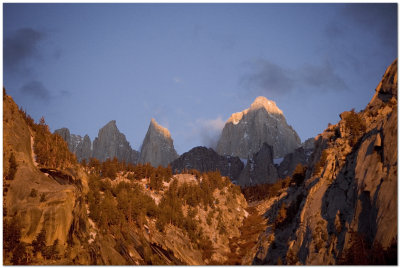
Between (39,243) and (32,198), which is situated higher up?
(32,198)

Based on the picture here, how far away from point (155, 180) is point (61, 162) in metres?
32.9

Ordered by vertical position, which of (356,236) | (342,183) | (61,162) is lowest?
(356,236)

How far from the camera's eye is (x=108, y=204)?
58250mm

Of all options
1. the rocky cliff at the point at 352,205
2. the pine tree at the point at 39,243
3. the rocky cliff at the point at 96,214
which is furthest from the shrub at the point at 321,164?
the pine tree at the point at 39,243

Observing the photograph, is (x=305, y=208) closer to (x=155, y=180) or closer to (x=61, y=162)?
(x=61, y=162)

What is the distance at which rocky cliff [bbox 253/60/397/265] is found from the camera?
101ft

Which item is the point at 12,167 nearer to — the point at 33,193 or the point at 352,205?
the point at 33,193

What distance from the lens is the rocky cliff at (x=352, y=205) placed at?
101 feet

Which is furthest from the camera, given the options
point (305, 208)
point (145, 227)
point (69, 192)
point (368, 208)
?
point (145, 227)

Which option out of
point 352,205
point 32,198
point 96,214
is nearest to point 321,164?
point 352,205

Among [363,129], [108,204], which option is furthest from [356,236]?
[108,204]

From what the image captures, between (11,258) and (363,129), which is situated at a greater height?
(363,129)

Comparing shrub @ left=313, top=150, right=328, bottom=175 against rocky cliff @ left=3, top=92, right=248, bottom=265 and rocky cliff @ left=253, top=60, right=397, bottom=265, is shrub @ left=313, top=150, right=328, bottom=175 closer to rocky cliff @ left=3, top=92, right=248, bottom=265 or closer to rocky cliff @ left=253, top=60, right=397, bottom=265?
rocky cliff @ left=253, top=60, right=397, bottom=265

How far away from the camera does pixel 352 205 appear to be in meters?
40.3
